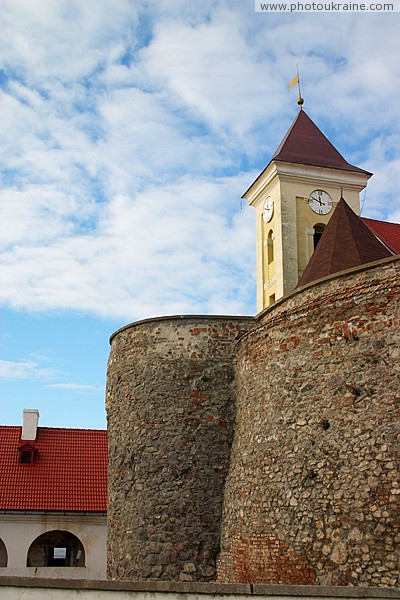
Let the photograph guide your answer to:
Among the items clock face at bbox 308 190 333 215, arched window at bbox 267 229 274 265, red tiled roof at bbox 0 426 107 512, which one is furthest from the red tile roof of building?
red tiled roof at bbox 0 426 107 512

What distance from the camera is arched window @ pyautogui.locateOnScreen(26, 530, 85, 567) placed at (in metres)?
19.7

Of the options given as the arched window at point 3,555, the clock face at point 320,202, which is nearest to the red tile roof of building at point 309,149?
the clock face at point 320,202

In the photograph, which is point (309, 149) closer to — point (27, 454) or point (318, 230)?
point (318, 230)

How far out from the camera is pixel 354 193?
27.7m

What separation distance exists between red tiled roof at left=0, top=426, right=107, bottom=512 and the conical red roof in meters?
9.27

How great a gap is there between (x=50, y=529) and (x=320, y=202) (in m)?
15.6

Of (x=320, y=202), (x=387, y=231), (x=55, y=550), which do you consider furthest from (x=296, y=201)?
(x=55, y=550)

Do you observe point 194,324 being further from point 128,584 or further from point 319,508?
point 128,584

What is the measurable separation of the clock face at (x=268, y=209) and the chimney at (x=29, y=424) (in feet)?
39.7

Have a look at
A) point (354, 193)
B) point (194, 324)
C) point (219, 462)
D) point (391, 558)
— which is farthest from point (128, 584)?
point (354, 193)

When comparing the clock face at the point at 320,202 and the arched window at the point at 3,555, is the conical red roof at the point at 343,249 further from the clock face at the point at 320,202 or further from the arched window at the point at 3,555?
the clock face at the point at 320,202

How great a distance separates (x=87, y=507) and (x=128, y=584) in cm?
1334

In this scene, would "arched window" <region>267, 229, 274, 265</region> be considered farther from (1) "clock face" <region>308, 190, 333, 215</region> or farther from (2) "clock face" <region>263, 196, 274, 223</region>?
(1) "clock face" <region>308, 190, 333, 215</region>

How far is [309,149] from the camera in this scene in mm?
28250
